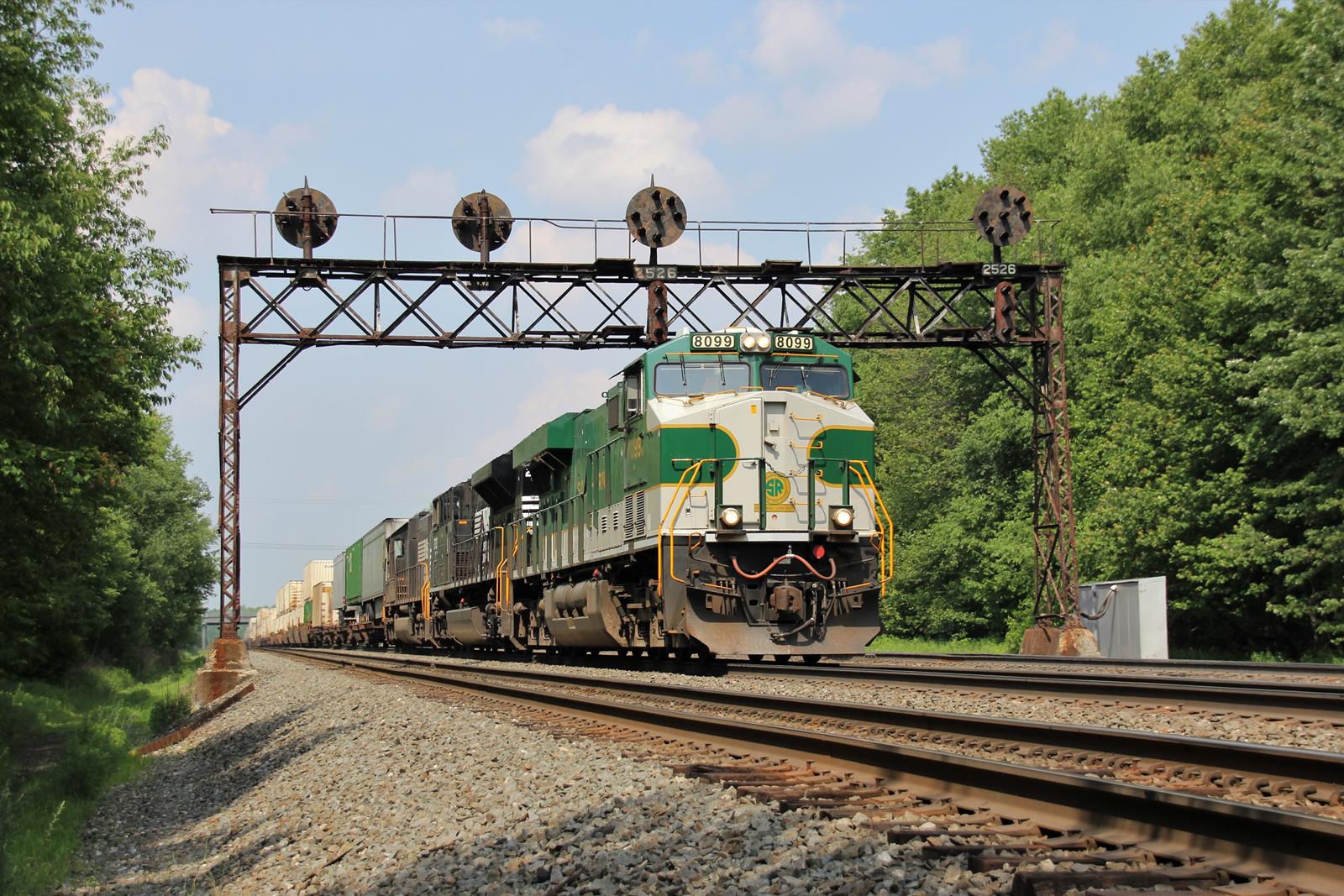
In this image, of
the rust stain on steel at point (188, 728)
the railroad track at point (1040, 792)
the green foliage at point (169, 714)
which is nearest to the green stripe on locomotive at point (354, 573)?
the green foliage at point (169, 714)

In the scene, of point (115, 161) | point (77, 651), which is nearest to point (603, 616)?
point (115, 161)

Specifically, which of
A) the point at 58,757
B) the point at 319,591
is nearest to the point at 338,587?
the point at 319,591

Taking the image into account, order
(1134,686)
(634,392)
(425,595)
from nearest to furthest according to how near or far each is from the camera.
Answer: (1134,686) → (634,392) → (425,595)

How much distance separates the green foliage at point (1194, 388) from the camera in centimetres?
2150

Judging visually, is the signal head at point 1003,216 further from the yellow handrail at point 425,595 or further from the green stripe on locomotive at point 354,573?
the green stripe on locomotive at point 354,573

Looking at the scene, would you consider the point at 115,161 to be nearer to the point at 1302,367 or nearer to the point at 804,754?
the point at 804,754

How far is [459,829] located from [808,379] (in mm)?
10101

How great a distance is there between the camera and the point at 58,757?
19.5 metres

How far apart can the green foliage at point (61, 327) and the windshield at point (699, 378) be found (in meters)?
6.70

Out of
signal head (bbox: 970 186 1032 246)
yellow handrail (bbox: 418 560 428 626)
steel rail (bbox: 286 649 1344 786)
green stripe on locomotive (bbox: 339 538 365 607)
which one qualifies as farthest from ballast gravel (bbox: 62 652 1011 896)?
green stripe on locomotive (bbox: 339 538 365 607)

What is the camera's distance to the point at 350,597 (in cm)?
4569

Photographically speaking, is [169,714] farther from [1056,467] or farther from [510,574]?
[1056,467]

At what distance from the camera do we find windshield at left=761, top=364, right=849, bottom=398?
626 inches

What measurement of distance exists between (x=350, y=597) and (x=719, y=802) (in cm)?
4119
